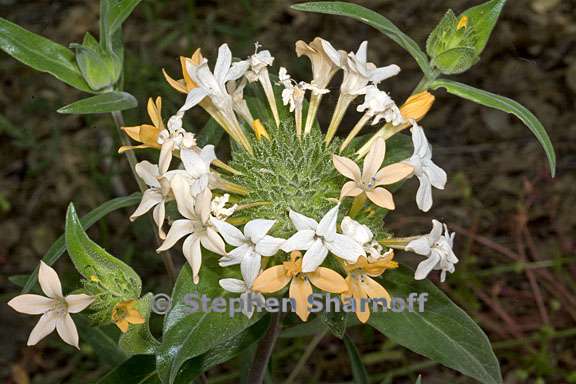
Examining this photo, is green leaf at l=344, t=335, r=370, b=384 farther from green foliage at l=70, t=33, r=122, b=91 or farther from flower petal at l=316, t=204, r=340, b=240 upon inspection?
green foliage at l=70, t=33, r=122, b=91

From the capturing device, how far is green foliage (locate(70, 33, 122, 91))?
1.52 meters

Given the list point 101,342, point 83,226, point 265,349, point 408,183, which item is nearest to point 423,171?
point 265,349

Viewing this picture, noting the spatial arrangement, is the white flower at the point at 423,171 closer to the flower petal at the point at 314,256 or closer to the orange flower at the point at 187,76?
the flower petal at the point at 314,256

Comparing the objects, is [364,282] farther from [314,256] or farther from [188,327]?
[188,327]

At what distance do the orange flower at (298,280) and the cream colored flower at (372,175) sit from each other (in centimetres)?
13

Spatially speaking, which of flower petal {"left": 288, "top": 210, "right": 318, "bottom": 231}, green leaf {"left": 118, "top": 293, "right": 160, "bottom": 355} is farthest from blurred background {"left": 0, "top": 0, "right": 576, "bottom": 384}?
flower petal {"left": 288, "top": 210, "right": 318, "bottom": 231}

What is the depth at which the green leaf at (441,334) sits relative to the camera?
1382 millimetres

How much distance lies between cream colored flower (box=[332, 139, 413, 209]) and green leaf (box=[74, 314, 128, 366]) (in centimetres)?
101

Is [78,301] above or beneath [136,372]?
above

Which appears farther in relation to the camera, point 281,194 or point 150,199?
point 281,194

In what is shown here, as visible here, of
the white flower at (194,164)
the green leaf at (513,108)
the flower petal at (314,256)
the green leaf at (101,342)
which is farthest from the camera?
the green leaf at (101,342)

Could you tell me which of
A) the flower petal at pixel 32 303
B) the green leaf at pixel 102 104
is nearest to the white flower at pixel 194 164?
the green leaf at pixel 102 104

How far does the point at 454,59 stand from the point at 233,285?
0.59m

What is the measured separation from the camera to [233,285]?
1.29 metres
